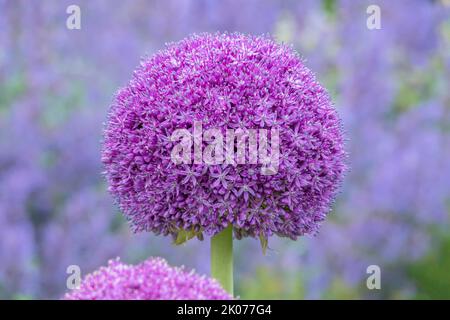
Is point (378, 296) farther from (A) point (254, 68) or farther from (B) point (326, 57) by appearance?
(A) point (254, 68)

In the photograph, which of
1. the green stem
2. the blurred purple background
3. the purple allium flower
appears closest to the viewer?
the purple allium flower

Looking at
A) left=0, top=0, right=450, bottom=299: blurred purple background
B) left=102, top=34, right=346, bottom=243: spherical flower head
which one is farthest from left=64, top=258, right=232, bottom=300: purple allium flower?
left=0, top=0, right=450, bottom=299: blurred purple background

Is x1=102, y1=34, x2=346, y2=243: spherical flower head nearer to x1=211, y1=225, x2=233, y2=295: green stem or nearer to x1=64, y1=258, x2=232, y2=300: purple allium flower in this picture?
x1=211, y1=225, x2=233, y2=295: green stem

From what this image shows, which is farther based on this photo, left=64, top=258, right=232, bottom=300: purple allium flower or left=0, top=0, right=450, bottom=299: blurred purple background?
left=0, top=0, right=450, bottom=299: blurred purple background

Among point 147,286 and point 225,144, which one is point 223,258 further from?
point 147,286

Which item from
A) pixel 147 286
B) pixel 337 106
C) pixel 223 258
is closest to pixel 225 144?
pixel 223 258

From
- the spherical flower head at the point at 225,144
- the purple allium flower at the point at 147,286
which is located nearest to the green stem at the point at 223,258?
the spherical flower head at the point at 225,144
